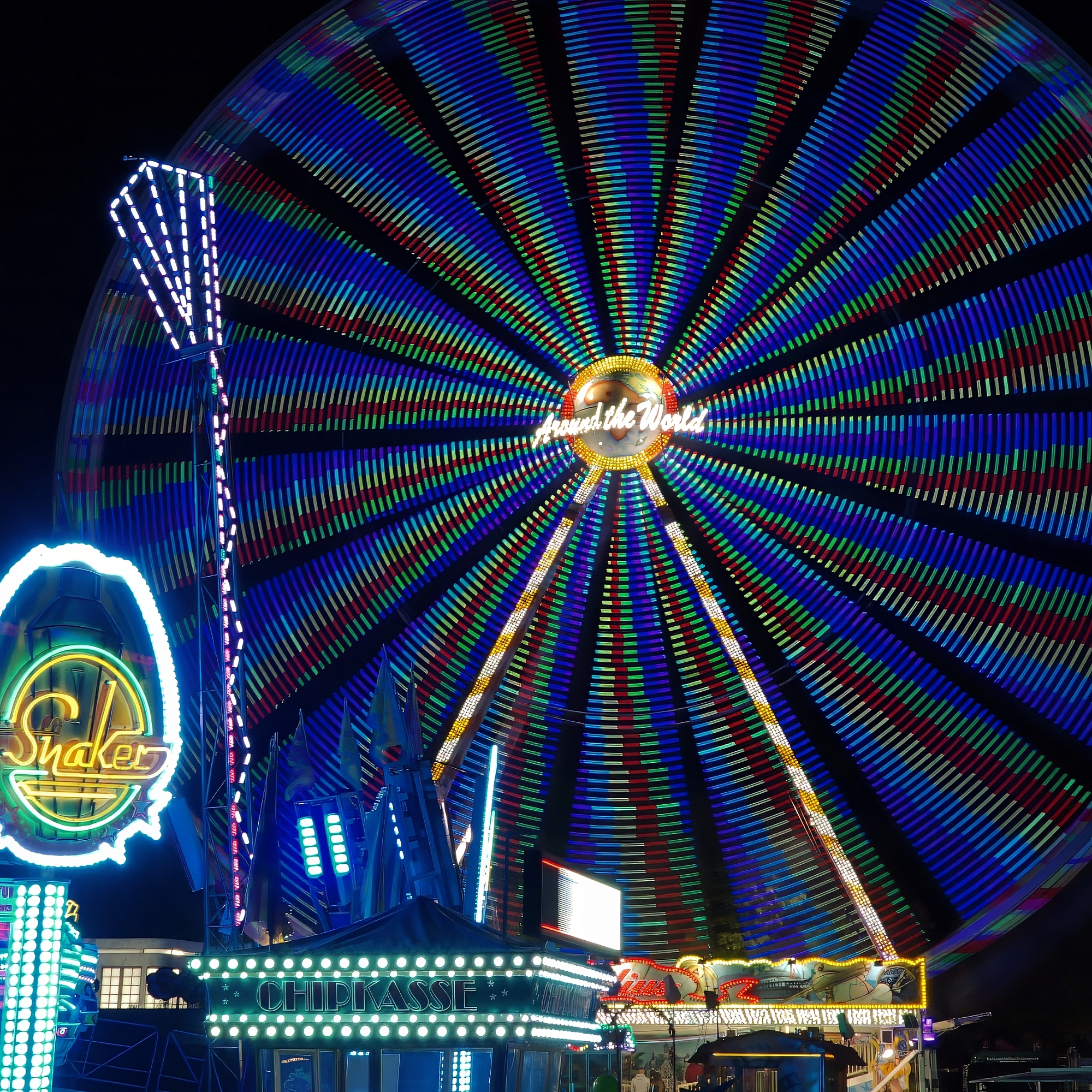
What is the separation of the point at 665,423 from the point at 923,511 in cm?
435

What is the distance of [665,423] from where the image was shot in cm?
2375

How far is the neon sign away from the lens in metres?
23.7

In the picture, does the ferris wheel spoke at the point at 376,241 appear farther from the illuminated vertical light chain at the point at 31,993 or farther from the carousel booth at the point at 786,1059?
the illuminated vertical light chain at the point at 31,993

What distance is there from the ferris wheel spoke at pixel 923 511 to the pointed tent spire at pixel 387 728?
8182 mm

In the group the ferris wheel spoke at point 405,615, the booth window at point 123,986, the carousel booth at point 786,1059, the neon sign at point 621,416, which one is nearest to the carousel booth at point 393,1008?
the carousel booth at point 786,1059

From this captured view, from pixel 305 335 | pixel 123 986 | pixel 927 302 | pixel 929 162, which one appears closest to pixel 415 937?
pixel 305 335

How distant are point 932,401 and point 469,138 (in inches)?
338

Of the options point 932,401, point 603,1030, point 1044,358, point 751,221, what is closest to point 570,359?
point 751,221

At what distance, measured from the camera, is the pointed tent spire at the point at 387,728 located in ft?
57.9

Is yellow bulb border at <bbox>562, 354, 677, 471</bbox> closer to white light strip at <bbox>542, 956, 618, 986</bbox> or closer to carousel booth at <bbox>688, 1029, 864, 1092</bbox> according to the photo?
carousel booth at <bbox>688, 1029, 864, 1092</bbox>

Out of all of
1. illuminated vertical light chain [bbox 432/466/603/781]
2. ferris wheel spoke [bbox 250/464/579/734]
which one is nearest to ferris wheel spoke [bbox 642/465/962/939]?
illuminated vertical light chain [bbox 432/466/603/781]

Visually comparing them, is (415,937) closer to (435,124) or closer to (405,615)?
(405,615)

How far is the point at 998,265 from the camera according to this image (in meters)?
21.9

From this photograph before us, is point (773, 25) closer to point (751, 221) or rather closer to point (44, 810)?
point (751, 221)
